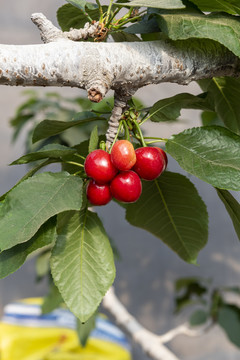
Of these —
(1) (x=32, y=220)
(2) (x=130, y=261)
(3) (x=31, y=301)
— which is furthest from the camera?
(2) (x=130, y=261)

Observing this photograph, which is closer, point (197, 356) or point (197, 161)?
point (197, 161)

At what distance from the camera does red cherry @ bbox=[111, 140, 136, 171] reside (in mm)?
371

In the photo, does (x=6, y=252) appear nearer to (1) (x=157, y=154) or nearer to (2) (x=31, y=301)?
(1) (x=157, y=154)

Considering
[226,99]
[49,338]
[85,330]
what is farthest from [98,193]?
[49,338]

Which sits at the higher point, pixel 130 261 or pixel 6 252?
pixel 6 252

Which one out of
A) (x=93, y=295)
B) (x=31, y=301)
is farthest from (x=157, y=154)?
(x=31, y=301)

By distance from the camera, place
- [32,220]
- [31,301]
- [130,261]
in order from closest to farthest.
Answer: [32,220] < [31,301] < [130,261]

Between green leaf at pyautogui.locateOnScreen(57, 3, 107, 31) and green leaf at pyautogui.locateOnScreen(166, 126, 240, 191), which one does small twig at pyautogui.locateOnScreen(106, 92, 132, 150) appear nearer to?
green leaf at pyautogui.locateOnScreen(166, 126, 240, 191)

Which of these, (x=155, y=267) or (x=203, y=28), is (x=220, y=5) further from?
(x=155, y=267)

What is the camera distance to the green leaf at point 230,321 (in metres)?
1.59

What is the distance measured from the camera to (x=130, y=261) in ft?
9.30

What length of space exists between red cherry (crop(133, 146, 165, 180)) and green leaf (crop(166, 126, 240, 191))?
0.04ft

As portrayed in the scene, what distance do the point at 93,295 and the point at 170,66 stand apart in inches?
8.4

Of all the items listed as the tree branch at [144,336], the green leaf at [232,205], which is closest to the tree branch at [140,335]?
the tree branch at [144,336]
